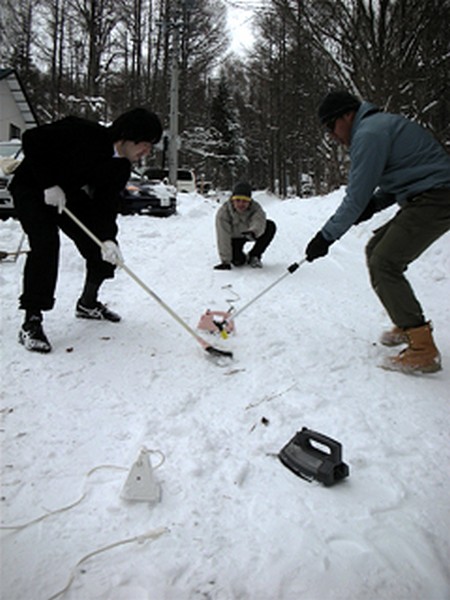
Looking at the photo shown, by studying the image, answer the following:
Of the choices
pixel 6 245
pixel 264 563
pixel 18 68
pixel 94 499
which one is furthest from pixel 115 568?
pixel 18 68

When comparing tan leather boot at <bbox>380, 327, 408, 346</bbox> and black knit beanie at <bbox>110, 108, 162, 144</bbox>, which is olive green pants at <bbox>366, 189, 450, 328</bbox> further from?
black knit beanie at <bbox>110, 108, 162, 144</bbox>

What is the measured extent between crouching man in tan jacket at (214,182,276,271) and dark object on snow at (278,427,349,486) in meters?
3.91

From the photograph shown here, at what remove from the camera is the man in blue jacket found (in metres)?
2.60

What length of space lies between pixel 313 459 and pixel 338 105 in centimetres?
219

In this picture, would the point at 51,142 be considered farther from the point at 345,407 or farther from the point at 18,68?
the point at 18,68

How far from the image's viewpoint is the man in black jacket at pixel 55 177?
9.40ft

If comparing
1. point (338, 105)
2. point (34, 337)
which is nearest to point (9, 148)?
point (34, 337)

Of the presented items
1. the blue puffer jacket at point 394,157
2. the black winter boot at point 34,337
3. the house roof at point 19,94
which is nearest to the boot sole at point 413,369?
the blue puffer jacket at point 394,157

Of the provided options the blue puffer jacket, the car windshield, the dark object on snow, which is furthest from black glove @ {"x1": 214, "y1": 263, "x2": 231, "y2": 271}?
the car windshield

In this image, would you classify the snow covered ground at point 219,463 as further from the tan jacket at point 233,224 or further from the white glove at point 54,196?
the tan jacket at point 233,224

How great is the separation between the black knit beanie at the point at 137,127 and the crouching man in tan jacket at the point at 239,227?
2457mm

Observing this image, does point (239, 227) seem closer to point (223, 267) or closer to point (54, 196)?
point (223, 267)

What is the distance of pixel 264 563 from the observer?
4.52 feet

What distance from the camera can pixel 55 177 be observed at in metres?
2.93
